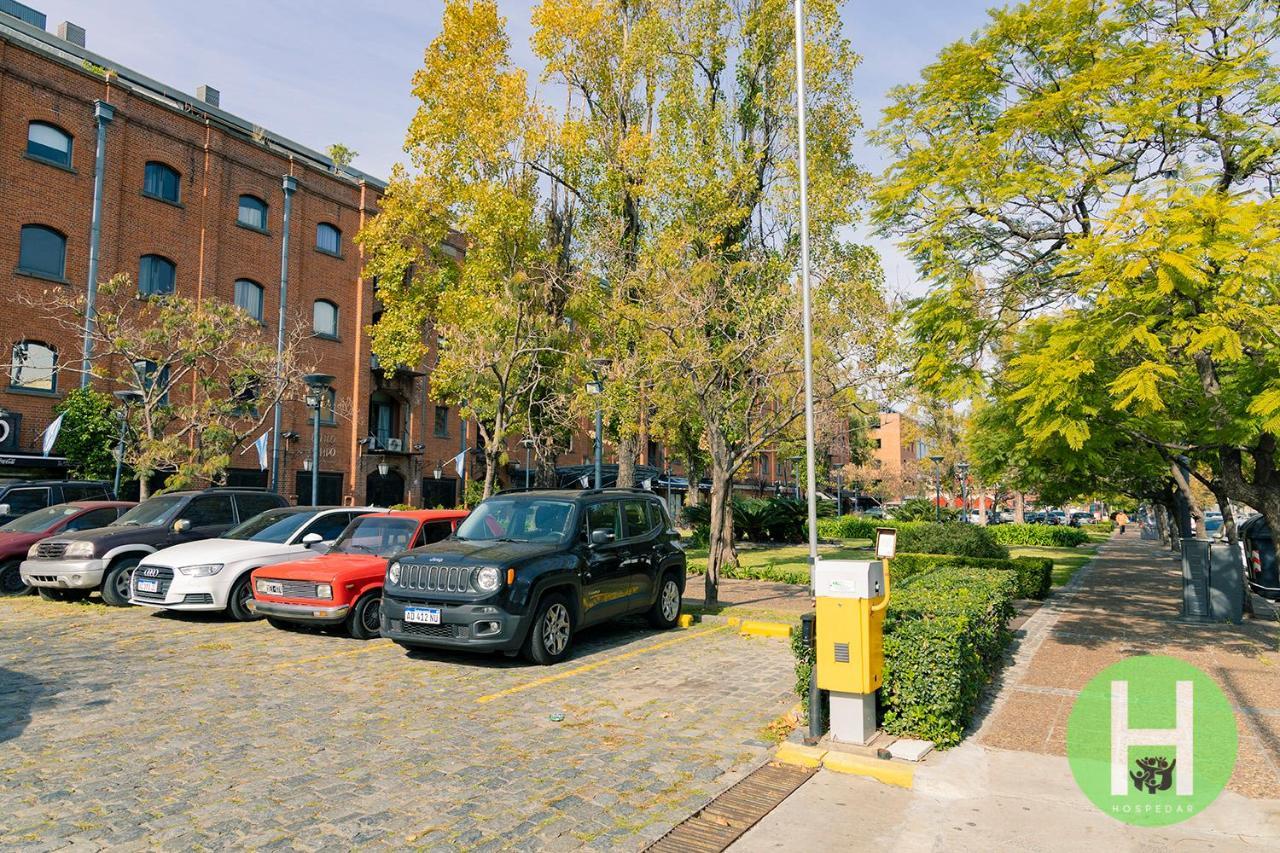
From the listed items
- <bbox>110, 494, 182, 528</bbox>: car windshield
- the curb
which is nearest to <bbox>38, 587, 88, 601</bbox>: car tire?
<bbox>110, 494, 182, 528</bbox>: car windshield

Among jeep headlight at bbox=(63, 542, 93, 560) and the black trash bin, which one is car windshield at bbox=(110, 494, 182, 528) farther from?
the black trash bin

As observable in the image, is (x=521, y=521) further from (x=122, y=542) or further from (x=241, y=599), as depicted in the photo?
(x=122, y=542)

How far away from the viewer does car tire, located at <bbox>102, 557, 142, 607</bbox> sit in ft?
41.1

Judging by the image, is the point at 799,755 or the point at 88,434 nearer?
the point at 799,755

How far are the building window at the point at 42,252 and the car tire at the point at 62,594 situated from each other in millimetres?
13875

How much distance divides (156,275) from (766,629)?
81.8 ft

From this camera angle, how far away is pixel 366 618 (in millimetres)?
10344

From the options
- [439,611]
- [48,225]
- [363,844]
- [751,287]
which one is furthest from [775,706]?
[48,225]

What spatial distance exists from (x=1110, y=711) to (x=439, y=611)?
21.2 feet

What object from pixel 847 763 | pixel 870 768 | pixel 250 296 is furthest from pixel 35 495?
pixel 870 768

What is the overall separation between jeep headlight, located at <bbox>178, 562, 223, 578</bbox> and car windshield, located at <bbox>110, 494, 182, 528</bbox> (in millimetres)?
2518

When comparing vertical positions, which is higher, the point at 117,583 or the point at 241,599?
the point at 117,583

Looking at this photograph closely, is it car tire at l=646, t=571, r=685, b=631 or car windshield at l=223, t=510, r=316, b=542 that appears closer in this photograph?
car tire at l=646, t=571, r=685, b=631

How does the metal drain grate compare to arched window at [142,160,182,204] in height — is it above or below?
below
